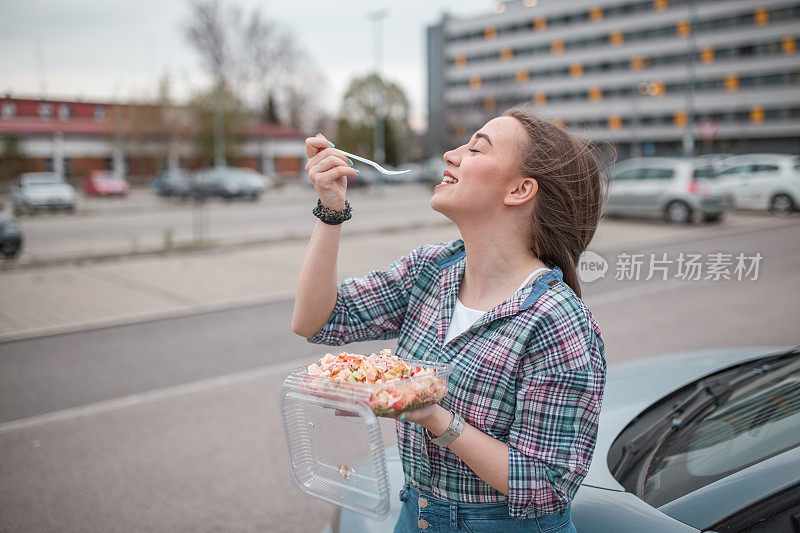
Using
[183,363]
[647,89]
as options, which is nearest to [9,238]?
[183,363]

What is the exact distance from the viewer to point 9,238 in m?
12.5

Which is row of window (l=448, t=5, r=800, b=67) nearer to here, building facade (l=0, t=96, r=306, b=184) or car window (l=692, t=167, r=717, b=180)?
car window (l=692, t=167, r=717, b=180)

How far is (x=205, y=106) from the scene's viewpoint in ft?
144

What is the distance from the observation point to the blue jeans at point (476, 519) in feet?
5.02

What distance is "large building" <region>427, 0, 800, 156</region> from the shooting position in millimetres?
44562

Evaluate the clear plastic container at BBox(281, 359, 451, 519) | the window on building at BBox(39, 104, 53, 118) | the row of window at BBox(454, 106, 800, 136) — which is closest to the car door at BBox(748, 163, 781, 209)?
the window on building at BBox(39, 104, 53, 118)

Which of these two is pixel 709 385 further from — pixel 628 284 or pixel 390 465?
pixel 628 284

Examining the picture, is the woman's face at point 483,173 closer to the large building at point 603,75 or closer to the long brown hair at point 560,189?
the long brown hair at point 560,189

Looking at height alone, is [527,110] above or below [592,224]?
above

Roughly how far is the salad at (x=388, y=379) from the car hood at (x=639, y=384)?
0.86 meters

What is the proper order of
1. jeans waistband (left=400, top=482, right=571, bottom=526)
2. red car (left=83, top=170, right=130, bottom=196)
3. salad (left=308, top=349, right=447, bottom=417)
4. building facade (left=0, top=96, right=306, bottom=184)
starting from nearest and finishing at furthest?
salad (left=308, top=349, right=447, bottom=417) → jeans waistband (left=400, top=482, right=571, bottom=526) → building facade (left=0, top=96, right=306, bottom=184) → red car (left=83, top=170, right=130, bottom=196)

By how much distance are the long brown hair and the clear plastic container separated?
0.50m

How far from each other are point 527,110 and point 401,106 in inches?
3385

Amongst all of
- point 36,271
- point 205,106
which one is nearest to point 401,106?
point 205,106
